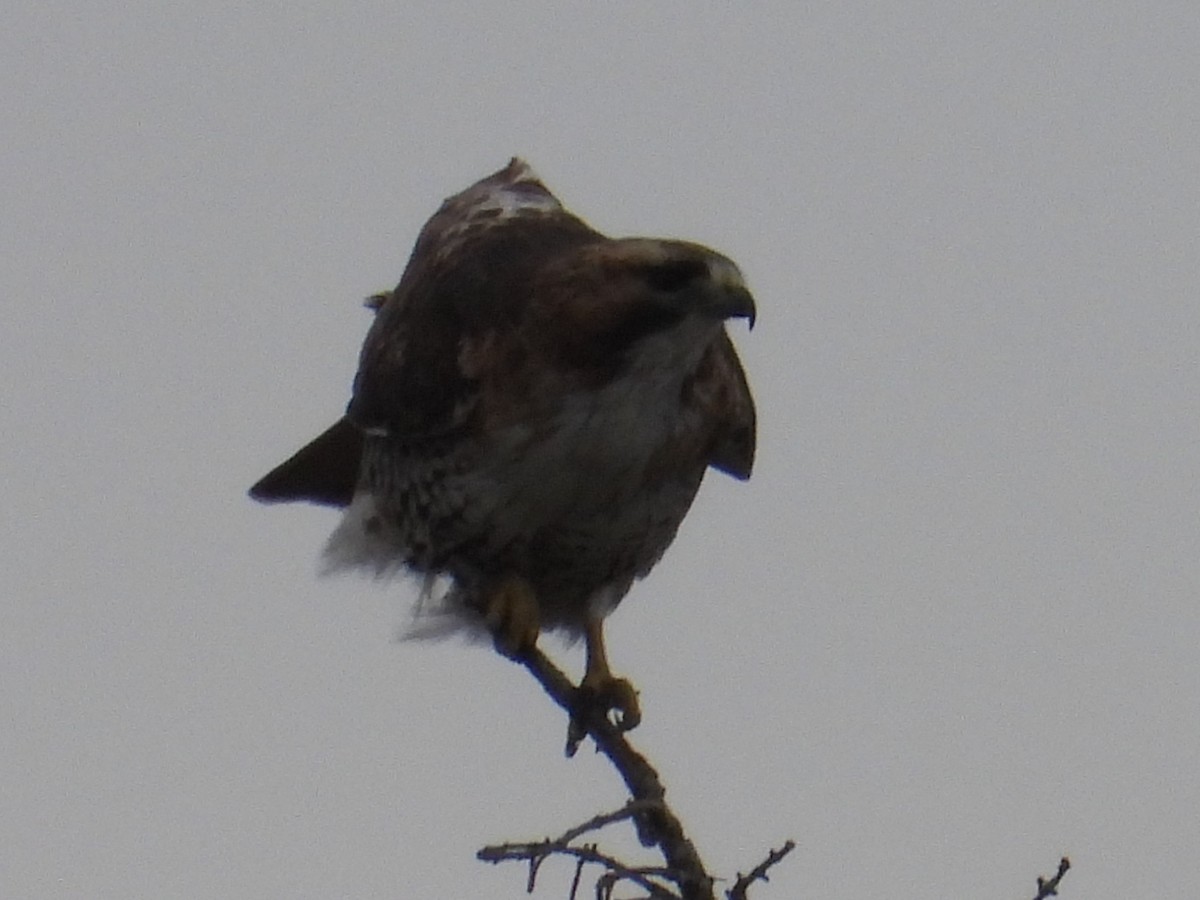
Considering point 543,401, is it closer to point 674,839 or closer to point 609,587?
point 609,587

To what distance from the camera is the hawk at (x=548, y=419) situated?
5441 millimetres

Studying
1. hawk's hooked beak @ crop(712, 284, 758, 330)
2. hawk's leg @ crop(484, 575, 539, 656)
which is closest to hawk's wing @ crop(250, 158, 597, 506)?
hawk's leg @ crop(484, 575, 539, 656)

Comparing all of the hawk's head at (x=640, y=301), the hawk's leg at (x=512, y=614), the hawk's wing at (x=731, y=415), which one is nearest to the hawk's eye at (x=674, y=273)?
the hawk's head at (x=640, y=301)

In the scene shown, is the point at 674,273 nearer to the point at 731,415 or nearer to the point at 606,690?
the point at 731,415

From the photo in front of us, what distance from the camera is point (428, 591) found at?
20.5 feet

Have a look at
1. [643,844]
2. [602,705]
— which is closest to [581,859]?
[643,844]

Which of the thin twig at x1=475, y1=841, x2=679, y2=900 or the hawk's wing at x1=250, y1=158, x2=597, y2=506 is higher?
the hawk's wing at x1=250, y1=158, x2=597, y2=506

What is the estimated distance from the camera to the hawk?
544cm

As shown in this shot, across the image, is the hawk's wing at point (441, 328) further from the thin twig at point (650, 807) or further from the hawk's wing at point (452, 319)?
the thin twig at point (650, 807)

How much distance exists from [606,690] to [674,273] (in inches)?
42.6

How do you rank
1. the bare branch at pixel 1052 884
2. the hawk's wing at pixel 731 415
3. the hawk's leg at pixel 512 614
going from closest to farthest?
the bare branch at pixel 1052 884 < the hawk's leg at pixel 512 614 < the hawk's wing at pixel 731 415

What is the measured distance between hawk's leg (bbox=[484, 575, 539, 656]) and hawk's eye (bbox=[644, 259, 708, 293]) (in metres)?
0.93

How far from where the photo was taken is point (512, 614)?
5773 mm

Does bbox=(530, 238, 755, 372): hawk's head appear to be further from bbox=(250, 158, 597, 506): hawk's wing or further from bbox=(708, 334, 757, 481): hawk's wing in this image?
bbox=(708, 334, 757, 481): hawk's wing
